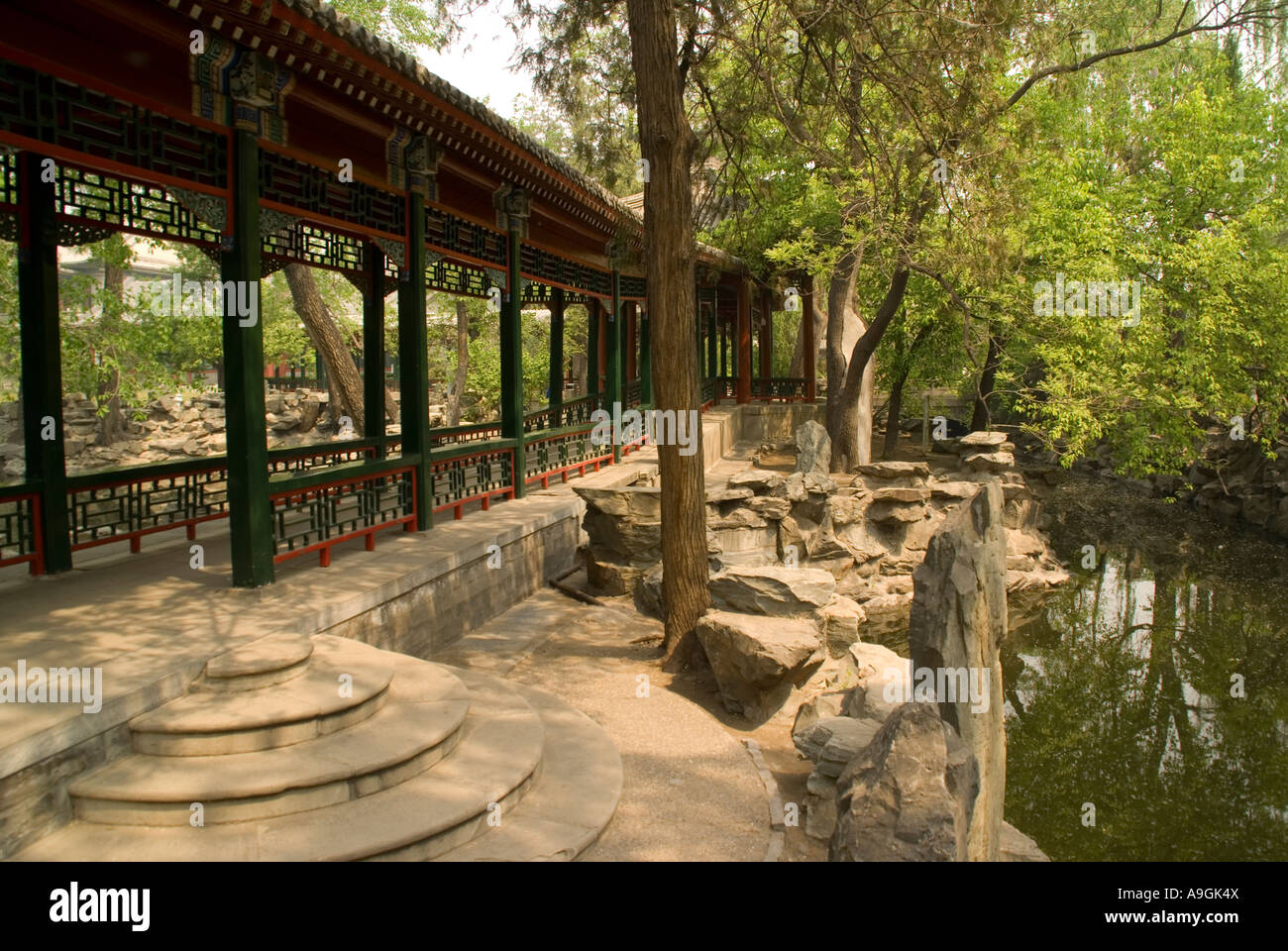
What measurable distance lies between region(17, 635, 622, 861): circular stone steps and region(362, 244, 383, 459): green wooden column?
5.95 metres

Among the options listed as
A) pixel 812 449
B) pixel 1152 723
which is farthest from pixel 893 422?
pixel 1152 723

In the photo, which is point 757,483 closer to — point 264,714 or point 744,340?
point 264,714

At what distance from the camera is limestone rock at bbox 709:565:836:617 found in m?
8.35

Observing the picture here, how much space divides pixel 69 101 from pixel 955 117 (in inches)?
283

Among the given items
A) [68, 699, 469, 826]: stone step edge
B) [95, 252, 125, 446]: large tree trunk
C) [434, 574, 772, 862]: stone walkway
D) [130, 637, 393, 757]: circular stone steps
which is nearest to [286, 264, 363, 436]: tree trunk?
[95, 252, 125, 446]: large tree trunk

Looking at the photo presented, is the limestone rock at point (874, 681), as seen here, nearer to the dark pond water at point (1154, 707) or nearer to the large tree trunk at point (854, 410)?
the dark pond water at point (1154, 707)

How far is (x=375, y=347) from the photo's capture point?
11.0 m

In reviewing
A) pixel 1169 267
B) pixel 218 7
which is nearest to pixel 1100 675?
pixel 1169 267

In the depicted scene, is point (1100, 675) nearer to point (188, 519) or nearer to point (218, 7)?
point (188, 519)

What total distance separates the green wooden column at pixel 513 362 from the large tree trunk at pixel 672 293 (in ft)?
14.3

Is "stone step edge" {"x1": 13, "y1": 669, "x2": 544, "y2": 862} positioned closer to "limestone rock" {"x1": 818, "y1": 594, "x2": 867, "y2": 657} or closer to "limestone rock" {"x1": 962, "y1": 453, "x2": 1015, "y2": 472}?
"limestone rock" {"x1": 818, "y1": 594, "x2": 867, "y2": 657}

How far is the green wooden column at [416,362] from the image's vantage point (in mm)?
9422

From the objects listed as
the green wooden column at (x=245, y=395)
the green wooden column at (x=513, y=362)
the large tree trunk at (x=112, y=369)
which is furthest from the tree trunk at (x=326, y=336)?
the green wooden column at (x=245, y=395)

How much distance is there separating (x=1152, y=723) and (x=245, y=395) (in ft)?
31.9
